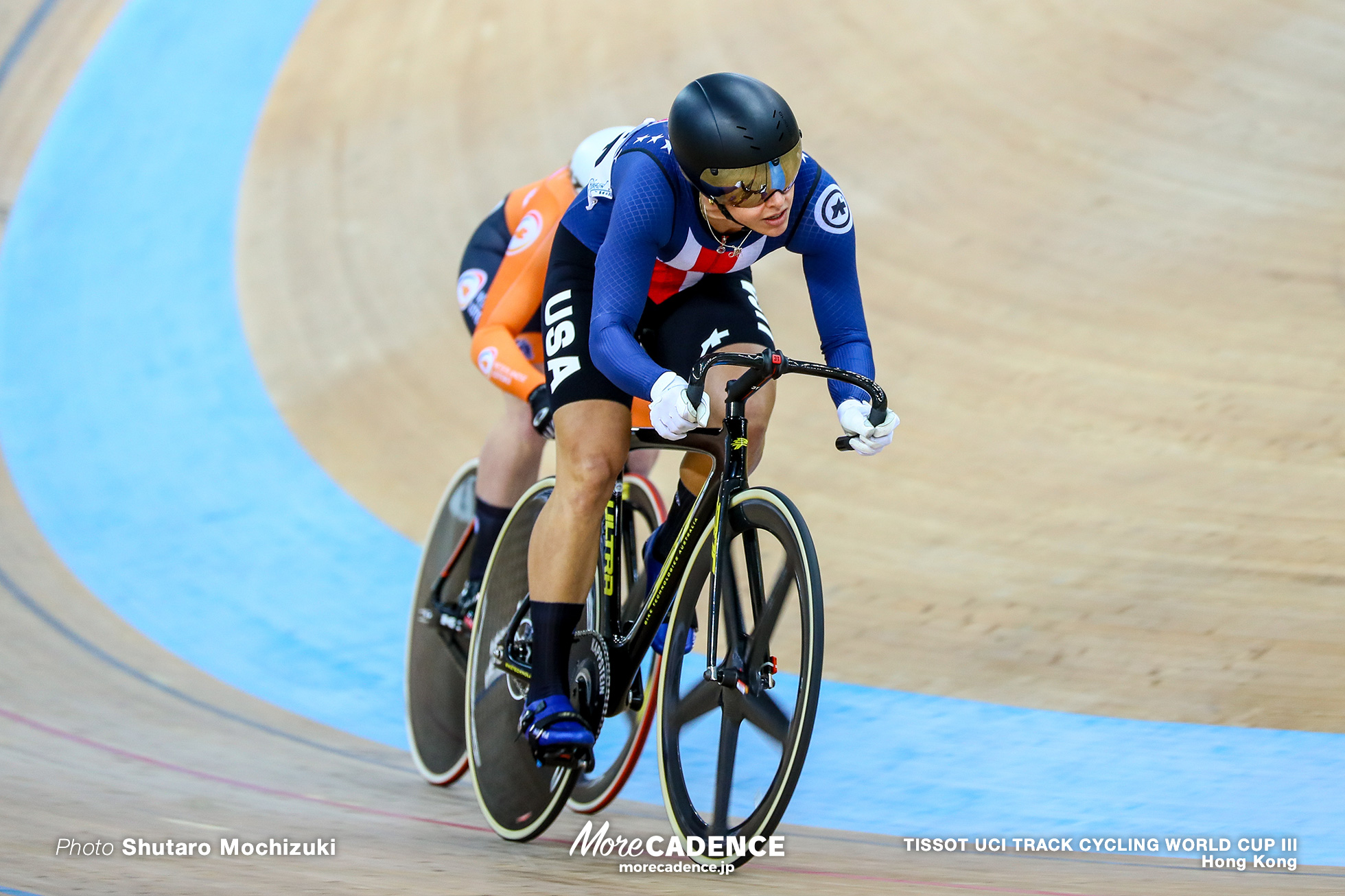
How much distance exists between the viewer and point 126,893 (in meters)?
1.83

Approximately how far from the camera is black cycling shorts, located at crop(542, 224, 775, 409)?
94.9 inches

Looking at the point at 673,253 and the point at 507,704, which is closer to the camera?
the point at 673,253

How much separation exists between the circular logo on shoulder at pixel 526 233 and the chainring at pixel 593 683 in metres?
1.00

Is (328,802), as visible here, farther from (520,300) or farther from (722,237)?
(722,237)

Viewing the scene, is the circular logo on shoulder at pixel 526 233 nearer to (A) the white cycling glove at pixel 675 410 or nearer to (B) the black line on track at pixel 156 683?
(A) the white cycling glove at pixel 675 410

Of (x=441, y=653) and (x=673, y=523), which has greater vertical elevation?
(x=673, y=523)

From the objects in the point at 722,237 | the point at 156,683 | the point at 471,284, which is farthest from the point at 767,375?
the point at 156,683

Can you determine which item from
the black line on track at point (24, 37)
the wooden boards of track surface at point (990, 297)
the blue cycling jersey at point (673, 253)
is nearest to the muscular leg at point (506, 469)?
the blue cycling jersey at point (673, 253)

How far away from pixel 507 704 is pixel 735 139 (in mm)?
1317

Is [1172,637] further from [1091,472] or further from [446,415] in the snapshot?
[446,415]

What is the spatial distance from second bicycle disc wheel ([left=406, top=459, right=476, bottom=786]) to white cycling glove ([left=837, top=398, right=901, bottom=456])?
4.37 ft

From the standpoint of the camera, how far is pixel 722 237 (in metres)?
2.28

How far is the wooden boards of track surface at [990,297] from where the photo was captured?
364 centimetres

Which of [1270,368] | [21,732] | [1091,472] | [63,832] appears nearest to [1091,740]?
[1091,472]
